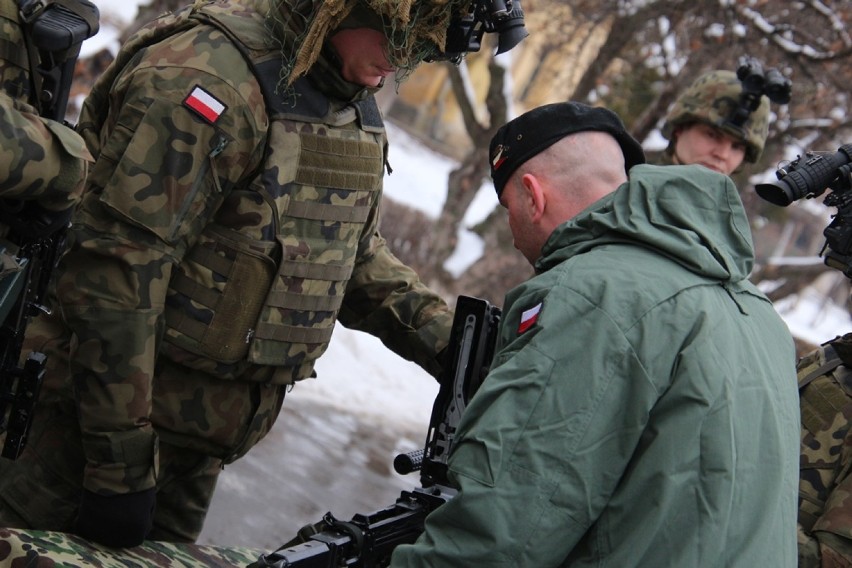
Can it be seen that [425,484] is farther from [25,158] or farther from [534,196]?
[25,158]

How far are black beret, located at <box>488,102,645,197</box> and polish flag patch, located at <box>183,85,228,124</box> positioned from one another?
0.69 m

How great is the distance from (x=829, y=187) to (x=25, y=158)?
233 centimetres

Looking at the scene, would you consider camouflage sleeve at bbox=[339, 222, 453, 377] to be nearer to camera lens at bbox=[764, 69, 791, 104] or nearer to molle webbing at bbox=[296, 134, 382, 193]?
molle webbing at bbox=[296, 134, 382, 193]

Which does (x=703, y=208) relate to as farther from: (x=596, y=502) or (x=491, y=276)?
(x=491, y=276)

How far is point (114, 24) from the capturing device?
66.7 feet

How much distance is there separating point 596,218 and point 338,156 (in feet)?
3.37

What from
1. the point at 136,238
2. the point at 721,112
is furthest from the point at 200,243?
the point at 721,112

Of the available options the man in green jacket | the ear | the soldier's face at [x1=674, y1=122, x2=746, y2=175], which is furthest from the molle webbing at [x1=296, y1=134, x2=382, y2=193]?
the soldier's face at [x1=674, y1=122, x2=746, y2=175]

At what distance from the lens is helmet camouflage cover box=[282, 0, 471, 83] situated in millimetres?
2717

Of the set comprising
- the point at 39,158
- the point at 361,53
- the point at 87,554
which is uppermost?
the point at 361,53

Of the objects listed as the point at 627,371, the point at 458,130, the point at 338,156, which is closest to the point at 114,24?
the point at 458,130

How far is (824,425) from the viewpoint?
317 cm

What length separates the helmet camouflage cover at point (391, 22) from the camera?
272 centimetres

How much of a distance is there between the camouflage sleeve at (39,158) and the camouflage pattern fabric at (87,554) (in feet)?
2.57
